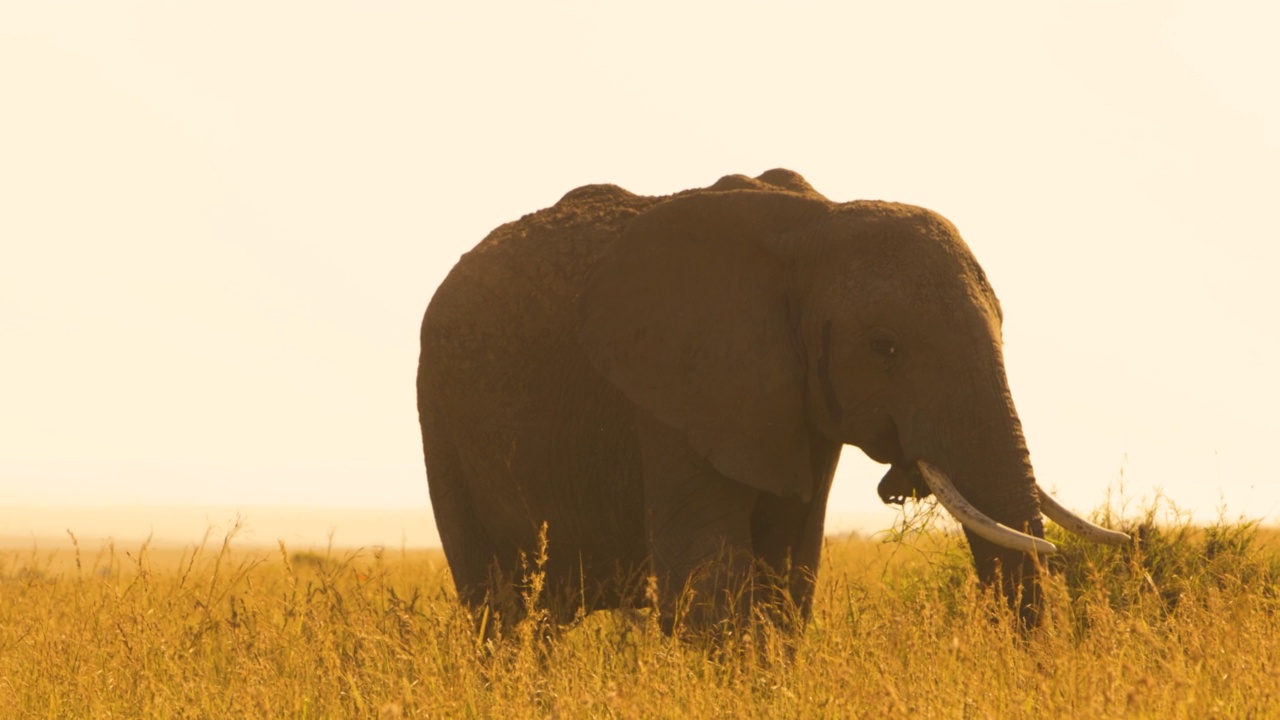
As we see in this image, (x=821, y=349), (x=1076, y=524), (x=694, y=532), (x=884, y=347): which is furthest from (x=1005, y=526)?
(x=694, y=532)

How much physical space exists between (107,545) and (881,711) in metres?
5.70

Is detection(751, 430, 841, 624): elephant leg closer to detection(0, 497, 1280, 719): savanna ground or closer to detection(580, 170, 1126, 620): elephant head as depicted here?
detection(580, 170, 1126, 620): elephant head

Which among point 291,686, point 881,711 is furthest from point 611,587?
point 881,711

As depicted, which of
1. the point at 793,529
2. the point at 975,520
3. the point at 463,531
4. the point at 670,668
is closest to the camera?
the point at 670,668

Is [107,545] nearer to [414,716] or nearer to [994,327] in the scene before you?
[414,716]

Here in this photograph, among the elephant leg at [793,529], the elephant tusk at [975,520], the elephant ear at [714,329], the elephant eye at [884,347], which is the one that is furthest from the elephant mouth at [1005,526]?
the elephant leg at [793,529]

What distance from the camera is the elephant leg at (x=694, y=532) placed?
7719 mm

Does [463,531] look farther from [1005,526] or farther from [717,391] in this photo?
[1005,526]

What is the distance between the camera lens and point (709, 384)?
804cm

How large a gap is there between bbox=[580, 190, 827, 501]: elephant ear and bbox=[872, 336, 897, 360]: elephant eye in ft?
1.54

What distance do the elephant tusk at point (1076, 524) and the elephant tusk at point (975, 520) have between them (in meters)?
0.17

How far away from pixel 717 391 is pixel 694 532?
0.71 metres

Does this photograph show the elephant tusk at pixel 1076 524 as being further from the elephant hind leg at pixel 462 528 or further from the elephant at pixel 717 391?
the elephant hind leg at pixel 462 528

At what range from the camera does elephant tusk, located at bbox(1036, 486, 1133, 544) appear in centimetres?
722
